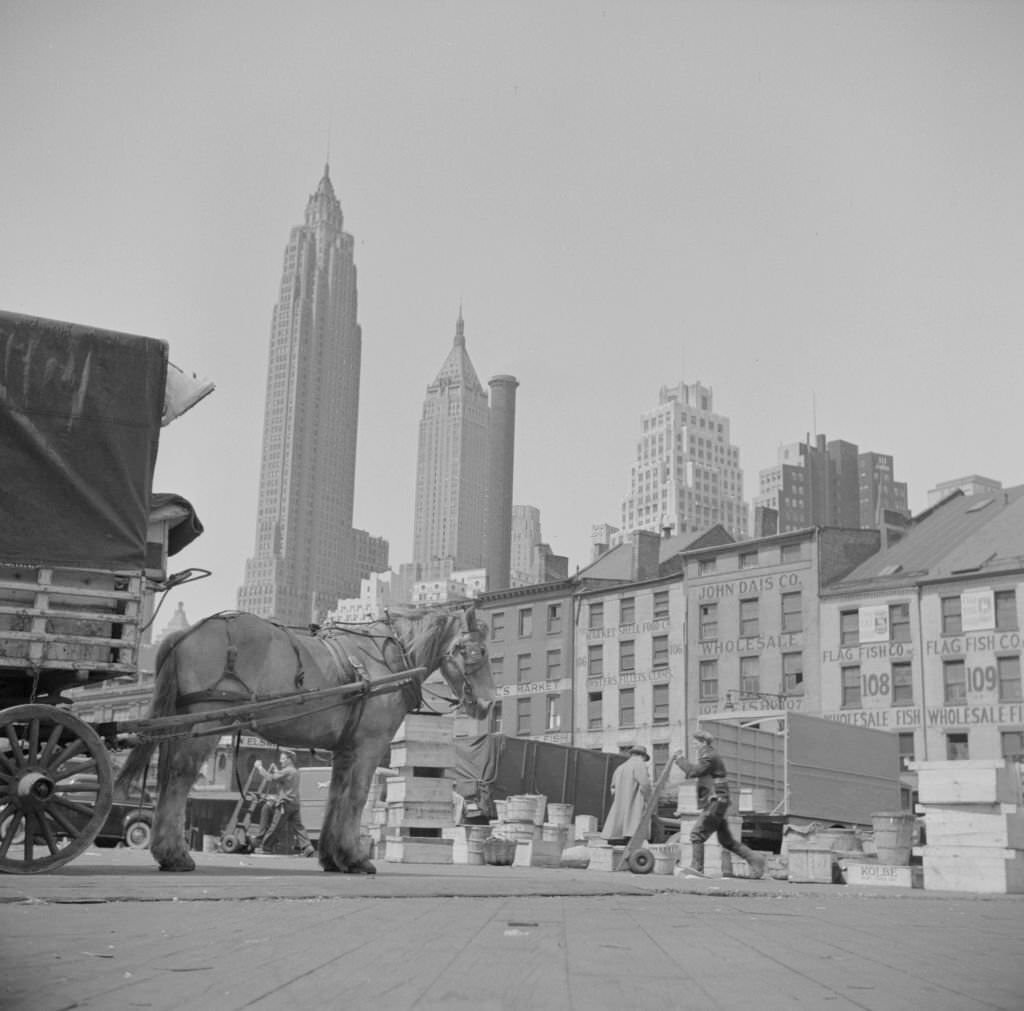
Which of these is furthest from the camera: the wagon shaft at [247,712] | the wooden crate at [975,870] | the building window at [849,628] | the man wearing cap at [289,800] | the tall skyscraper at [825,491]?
the tall skyscraper at [825,491]

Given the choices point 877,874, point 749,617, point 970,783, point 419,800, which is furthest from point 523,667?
point 970,783

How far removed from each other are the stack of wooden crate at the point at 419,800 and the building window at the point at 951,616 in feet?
131

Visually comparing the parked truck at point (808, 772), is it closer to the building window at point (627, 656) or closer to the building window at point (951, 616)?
the building window at point (951, 616)

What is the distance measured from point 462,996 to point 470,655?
10.3 metres

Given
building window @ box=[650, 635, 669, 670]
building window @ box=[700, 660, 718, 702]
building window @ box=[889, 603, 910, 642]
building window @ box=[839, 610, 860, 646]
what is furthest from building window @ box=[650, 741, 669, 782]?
building window @ box=[889, 603, 910, 642]

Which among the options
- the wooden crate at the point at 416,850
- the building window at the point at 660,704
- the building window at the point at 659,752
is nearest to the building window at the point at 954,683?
the building window at the point at 659,752

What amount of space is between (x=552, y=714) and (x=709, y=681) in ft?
36.7

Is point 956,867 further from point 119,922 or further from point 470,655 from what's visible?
point 119,922

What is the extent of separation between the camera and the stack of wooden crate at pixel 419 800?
842 inches

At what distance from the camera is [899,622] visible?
59.4 meters

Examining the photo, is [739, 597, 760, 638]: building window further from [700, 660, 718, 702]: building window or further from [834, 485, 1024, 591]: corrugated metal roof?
[834, 485, 1024, 591]: corrugated metal roof

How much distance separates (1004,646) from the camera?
5522 cm

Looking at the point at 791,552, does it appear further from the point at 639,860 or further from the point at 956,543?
the point at 639,860

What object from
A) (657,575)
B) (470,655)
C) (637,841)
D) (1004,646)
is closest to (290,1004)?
(470,655)
